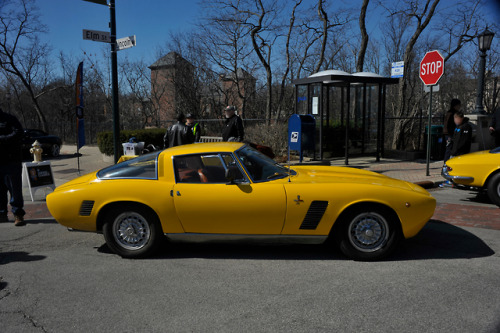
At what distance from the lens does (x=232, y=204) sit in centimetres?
445

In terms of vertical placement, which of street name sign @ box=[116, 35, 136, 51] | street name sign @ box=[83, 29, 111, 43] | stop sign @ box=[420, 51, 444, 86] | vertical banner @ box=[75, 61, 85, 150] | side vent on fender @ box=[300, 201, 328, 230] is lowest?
side vent on fender @ box=[300, 201, 328, 230]

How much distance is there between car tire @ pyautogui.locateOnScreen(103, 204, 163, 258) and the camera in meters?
4.64

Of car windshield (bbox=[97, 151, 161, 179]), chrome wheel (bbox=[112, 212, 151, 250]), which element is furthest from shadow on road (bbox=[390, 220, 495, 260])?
car windshield (bbox=[97, 151, 161, 179])

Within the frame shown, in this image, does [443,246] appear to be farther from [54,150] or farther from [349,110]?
[54,150]

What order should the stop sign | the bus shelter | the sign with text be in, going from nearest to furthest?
1. the sign with text
2. the stop sign
3. the bus shelter

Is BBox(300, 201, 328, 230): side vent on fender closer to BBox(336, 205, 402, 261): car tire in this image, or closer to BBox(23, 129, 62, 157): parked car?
BBox(336, 205, 402, 261): car tire

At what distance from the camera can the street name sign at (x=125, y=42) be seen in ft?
26.1

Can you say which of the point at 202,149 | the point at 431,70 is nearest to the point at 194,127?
the point at 202,149

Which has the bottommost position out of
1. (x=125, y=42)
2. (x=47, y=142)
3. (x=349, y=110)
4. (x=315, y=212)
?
(x=315, y=212)

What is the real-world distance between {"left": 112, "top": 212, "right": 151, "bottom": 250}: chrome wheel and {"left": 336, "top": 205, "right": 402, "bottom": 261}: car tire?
7.45 ft

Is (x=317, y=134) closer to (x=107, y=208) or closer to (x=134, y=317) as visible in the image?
(x=107, y=208)

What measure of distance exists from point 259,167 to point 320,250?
1281 mm

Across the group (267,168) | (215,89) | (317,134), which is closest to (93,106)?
(215,89)

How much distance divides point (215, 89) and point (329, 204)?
2131 centimetres
